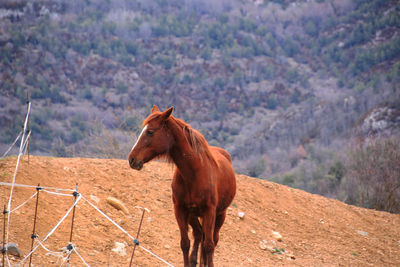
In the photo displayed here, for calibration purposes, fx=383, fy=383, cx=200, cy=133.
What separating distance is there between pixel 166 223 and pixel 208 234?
2.94m

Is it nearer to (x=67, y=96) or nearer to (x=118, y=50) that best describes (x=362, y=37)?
(x=118, y=50)

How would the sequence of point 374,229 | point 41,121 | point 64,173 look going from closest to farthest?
point 64,173 → point 374,229 → point 41,121

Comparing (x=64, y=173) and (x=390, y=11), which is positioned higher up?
(x=390, y=11)

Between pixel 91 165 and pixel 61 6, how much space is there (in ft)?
196

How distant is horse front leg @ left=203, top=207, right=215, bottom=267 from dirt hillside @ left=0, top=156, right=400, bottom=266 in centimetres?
119

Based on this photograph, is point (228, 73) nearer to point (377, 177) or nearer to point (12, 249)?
point (377, 177)

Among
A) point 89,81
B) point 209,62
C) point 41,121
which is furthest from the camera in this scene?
point 209,62

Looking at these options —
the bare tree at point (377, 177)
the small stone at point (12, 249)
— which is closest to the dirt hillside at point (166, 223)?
the small stone at point (12, 249)

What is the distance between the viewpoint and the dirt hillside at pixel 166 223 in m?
6.18

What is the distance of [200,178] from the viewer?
5.06m

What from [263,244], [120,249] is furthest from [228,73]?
[120,249]

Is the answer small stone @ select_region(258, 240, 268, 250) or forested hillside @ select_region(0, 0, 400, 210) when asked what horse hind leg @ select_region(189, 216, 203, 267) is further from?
forested hillside @ select_region(0, 0, 400, 210)

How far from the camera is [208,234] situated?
5.23 m

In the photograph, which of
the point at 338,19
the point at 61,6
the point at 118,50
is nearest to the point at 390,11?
the point at 338,19
